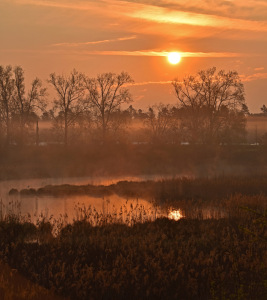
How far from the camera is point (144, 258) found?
12250 mm

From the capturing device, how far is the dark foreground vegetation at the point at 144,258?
34.3 feet

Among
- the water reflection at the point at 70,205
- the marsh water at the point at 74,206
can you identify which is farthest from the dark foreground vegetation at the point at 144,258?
the water reflection at the point at 70,205

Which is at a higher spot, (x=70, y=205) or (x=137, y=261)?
(x=137, y=261)

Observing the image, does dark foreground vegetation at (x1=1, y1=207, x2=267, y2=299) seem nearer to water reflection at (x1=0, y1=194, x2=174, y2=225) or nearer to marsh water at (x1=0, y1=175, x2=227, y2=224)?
marsh water at (x1=0, y1=175, x2=227, y2=224)

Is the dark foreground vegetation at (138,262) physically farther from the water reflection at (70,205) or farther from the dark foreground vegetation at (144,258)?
the water reflection at (70,205)

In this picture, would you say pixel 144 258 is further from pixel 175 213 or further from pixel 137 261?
pixel 175 213

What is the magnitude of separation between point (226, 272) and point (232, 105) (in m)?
50.6

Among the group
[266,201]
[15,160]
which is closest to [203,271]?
[266,201]

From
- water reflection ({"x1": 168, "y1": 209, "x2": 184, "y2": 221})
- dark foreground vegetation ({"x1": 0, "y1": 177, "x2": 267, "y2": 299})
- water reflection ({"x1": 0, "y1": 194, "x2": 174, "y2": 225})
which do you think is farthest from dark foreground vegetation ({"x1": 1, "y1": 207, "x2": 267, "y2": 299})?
water reflection ({"x1": 0, "y1": 194, "x2": 174, "y2": 225})

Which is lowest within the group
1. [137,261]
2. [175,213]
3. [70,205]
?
[70,205]

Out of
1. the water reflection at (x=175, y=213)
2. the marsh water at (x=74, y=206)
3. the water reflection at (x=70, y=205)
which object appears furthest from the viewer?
the water reflection at (x=70, y=205)

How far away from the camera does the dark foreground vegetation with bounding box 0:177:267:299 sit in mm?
10453

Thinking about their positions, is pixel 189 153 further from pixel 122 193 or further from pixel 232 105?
pixel 122 193

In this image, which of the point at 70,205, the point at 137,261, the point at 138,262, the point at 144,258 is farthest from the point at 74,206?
the point at 138,262
